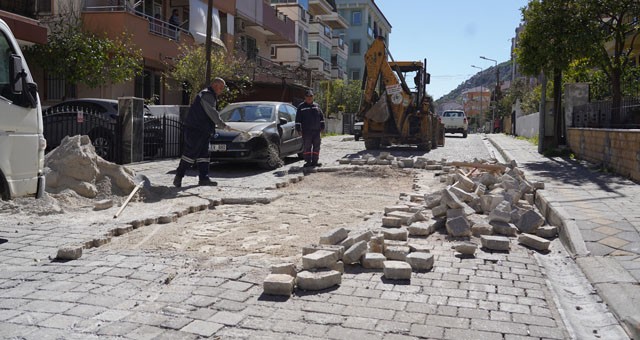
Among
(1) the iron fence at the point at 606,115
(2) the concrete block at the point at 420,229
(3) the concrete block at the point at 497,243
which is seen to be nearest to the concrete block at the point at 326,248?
(2) the concrete block at the point at 420,229

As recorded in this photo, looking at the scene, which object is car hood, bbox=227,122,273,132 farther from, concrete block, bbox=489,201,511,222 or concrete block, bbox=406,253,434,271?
concrete block, bbox=406,253,434,271

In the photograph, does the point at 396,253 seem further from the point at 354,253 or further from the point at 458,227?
the point at 458,227

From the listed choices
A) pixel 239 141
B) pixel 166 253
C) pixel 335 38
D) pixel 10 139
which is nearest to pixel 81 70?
pixel 239 141

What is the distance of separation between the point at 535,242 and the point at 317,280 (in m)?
2.74

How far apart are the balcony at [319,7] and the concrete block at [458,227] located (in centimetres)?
5153

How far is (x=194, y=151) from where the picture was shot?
9.82m

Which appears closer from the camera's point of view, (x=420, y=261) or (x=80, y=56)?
(x=420, y=261)

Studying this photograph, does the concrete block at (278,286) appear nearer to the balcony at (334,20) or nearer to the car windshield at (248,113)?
the car windshield at (248,113)

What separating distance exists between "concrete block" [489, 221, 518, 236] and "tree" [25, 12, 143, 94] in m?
15.0

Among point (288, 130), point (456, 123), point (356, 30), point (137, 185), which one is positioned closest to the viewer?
point (137, 185)

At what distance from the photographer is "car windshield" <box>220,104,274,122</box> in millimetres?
13719

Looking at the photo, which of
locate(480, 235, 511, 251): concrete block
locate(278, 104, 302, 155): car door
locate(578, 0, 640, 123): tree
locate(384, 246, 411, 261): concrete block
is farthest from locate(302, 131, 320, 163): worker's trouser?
locate(384, 246, 411, 261): concrete block

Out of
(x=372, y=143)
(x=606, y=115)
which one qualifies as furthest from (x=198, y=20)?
(x=606, y=115)

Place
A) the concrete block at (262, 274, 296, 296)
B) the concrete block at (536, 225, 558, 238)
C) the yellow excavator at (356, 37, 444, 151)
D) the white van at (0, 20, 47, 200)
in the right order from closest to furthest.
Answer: the concrete block at (262, 274, 296, 296) < the white van at (0, 20, 47, 200) < the concrete block at (536, 225, 558, 238) < the yellow excavator at (356, 37, 444, 151)
